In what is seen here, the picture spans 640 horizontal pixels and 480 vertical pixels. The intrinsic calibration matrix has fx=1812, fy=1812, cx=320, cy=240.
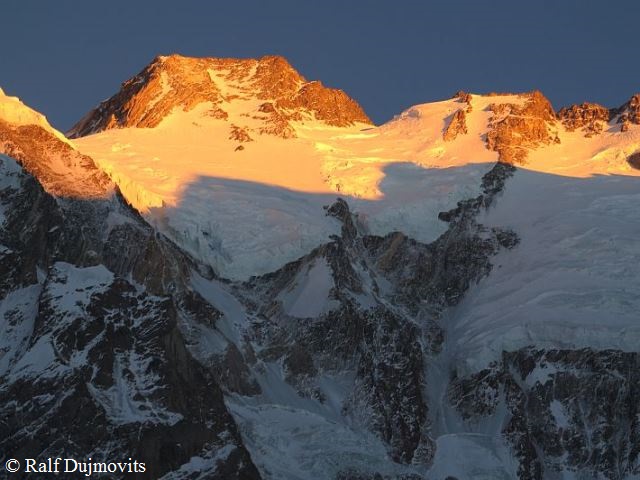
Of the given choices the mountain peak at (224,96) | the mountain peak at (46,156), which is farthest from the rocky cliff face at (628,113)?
the mountain peak at (46,156)

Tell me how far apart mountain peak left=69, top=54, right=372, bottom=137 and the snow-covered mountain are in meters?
10.4

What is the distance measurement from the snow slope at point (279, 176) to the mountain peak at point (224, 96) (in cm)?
110

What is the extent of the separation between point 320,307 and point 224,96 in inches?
2399

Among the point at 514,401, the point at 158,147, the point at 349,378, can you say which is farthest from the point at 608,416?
A: the point at 158,147

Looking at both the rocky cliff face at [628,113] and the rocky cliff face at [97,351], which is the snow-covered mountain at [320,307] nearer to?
the rocky cliff face at [97,351]

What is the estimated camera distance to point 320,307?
132 metres

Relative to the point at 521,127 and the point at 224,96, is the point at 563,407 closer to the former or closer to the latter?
the point at 521,127

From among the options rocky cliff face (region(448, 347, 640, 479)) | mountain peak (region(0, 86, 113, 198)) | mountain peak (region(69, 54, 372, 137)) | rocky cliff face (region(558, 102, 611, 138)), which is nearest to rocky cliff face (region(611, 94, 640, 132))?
rocky cliff face (region(558, 102, 611, 138))

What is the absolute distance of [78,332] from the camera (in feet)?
359

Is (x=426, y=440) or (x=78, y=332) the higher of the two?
(x=78, y=332)

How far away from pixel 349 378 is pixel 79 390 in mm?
27686

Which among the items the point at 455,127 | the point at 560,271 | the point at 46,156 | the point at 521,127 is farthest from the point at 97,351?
the point at 521,127

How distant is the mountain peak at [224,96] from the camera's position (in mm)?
183125

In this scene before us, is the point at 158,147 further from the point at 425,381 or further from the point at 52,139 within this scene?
the point at 425,381
